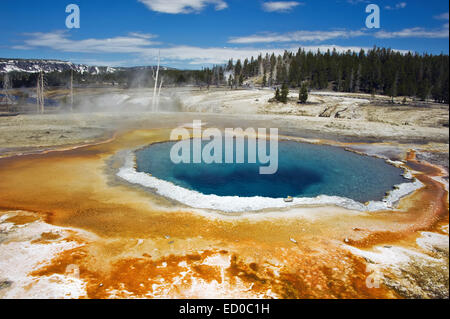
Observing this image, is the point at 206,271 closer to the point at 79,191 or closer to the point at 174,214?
the point at 174,214

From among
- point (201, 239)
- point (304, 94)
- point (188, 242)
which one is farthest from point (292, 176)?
point (304, 94)

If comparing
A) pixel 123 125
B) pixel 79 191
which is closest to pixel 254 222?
pixel 79 191

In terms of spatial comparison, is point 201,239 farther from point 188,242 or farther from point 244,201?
point 244,201

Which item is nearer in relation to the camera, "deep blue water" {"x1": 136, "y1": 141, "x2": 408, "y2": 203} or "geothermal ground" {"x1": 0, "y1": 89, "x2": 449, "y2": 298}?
"geothermal ground" {"x1": 0, "y1": 89, "x2": 449, "y2": 298}

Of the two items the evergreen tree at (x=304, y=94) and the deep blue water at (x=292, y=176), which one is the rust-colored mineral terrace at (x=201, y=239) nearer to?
the deep blue water at (x=292, y=176)

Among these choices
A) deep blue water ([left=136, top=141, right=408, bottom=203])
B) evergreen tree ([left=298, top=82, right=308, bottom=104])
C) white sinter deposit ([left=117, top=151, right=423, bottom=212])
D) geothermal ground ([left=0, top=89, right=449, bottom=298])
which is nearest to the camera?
geothermal ground ([left=0, top=89, right=449, bottom=298])

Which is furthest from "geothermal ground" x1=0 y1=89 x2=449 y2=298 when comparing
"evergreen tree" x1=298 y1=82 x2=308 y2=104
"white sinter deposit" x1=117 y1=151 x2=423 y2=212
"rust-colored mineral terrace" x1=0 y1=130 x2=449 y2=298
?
"evergreen tree" x1=298 y1=82 x2=308 y2=104

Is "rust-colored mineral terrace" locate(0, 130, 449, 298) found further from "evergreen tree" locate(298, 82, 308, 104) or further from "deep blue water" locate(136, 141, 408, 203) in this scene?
"evergreen tree" locate(298, 82, 308, 104)

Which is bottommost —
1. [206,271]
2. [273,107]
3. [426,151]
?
[206,271]

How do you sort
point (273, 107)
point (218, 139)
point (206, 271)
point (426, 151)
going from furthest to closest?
point (273, 107)
point (218, 139)
point (426, 151)
point (206, 271)
